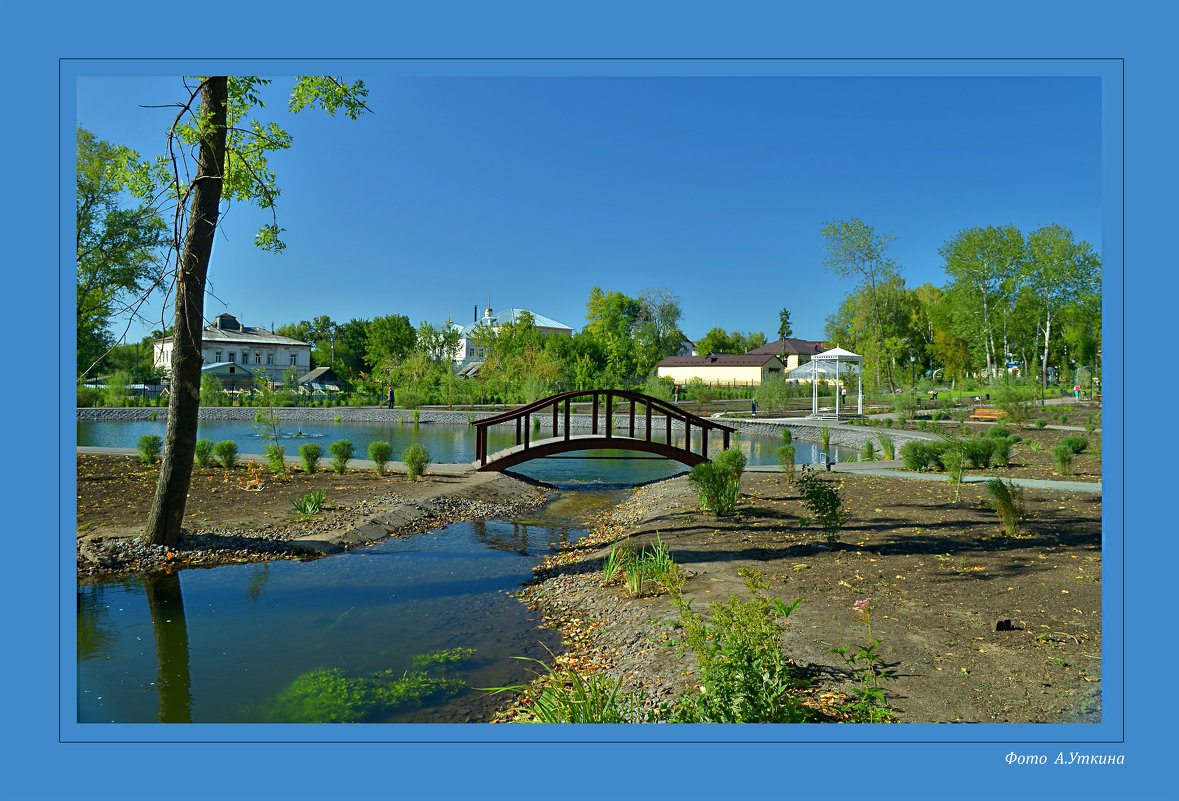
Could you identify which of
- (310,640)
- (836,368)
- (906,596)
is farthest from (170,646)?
(836,368)

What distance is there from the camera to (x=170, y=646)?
16.1 ft

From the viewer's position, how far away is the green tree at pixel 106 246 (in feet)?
16.8

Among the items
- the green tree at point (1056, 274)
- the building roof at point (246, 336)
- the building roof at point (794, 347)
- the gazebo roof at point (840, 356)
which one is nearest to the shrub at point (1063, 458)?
the green tree at point (1056, 274)

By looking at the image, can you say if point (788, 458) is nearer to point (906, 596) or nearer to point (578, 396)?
point (578, 396)

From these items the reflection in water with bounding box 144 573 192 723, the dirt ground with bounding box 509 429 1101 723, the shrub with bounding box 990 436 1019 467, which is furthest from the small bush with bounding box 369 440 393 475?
the shrub with bounding box 990 436 1019 467

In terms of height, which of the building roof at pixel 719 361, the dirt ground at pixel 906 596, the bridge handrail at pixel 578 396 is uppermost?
the building roof at pixel 719 361

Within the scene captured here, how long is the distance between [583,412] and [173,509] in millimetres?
24007

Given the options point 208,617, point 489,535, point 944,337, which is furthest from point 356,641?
point 944,337

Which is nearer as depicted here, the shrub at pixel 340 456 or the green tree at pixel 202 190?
the green tree at pixel 202 190

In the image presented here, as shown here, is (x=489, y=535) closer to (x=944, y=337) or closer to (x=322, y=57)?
(x=322, y=57)

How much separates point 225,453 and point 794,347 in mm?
62059

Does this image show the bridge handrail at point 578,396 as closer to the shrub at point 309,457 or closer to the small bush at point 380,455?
the small bush at point 380,455

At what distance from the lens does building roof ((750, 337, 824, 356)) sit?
6494 centimetres

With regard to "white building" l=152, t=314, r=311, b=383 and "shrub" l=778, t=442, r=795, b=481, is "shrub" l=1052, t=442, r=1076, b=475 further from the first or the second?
"white building" l=152, t=314, r=311, b=383
